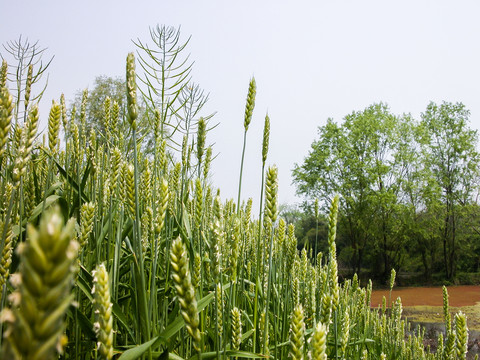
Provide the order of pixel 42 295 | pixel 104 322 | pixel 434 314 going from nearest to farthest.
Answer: pixel 42 295, pixel 104 322, pixel 434 314

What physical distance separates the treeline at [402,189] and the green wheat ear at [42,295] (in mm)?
31569

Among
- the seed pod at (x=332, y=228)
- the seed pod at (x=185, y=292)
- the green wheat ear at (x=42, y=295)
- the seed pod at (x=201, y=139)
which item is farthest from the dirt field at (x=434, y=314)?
the green wheat ear at (x=42, y=295)

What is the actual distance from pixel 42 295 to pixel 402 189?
35301mm

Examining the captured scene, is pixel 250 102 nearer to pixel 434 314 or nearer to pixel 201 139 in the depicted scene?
pixel 201 139

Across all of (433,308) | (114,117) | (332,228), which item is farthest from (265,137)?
(433,308)

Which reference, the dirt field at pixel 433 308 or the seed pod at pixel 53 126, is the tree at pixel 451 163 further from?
the seed pod at pixel 53 126

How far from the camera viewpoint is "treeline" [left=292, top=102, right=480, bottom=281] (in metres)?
31.8

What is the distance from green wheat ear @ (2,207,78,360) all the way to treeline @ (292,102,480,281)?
104 feet

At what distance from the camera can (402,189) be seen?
32969 millimetres

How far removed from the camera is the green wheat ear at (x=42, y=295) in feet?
1.06

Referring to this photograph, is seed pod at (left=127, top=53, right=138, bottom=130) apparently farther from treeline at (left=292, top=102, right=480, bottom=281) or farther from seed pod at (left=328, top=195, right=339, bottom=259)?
treeline at (left=292, top=102, right=480, bottom=281)

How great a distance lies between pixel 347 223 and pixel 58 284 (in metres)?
34.4

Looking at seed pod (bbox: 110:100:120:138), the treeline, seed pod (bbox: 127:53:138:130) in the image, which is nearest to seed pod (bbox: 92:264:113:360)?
seed pod (bbox: 127:53:138:130)

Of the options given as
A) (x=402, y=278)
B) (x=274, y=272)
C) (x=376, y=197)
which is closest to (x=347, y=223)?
(x=376, y=197)
